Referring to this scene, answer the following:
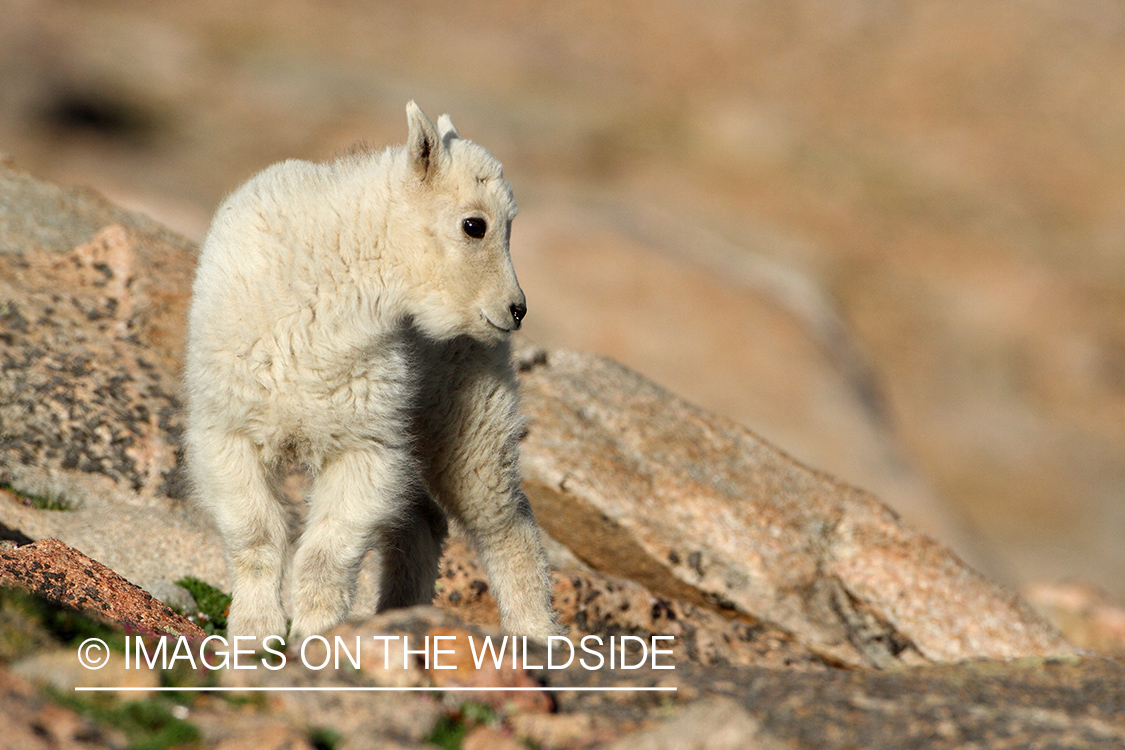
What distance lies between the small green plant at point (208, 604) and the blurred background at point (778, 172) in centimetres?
901

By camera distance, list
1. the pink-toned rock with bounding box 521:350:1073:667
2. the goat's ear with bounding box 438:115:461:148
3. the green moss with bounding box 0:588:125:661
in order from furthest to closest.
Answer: the pink-toned rock with bounding box 521:350:1073:667 < the goat's ear with bounding box 438:115:461:148 < the green moss with bounding box 0:588:125:661

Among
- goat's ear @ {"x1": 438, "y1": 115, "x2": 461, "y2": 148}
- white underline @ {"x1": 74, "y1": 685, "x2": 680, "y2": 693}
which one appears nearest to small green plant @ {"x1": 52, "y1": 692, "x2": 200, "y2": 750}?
white underline @ {"x1": 74, "y1": 685, "x2": 680, "y2": 693}

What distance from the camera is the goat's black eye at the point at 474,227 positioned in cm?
647

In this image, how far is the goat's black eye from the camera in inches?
255

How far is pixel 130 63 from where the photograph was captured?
37.3 metres

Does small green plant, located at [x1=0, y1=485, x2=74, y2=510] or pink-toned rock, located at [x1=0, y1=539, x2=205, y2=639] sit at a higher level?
small green plant, located at [x1=0, y1=485, x2=74, y2=510]

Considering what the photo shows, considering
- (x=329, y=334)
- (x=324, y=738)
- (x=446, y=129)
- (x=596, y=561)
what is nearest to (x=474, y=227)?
(x=446, y=129)

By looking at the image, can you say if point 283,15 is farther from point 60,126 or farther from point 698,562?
point 698,562

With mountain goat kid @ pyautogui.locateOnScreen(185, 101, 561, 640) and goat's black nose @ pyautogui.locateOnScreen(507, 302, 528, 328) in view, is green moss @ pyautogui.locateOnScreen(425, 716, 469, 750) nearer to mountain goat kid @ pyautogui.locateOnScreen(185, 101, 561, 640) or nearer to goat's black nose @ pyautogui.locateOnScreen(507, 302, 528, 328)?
mountain goat kid @ pyautogui.locateOnScreen(185, 101, 561, 640)

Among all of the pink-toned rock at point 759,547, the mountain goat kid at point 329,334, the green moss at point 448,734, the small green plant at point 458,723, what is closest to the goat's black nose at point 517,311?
the mountain goat kid at point 329,334

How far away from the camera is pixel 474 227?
6504mm

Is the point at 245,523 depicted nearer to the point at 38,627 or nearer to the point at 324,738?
the point at 38,627

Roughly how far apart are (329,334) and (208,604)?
2.94 meters

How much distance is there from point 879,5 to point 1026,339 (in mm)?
18990
